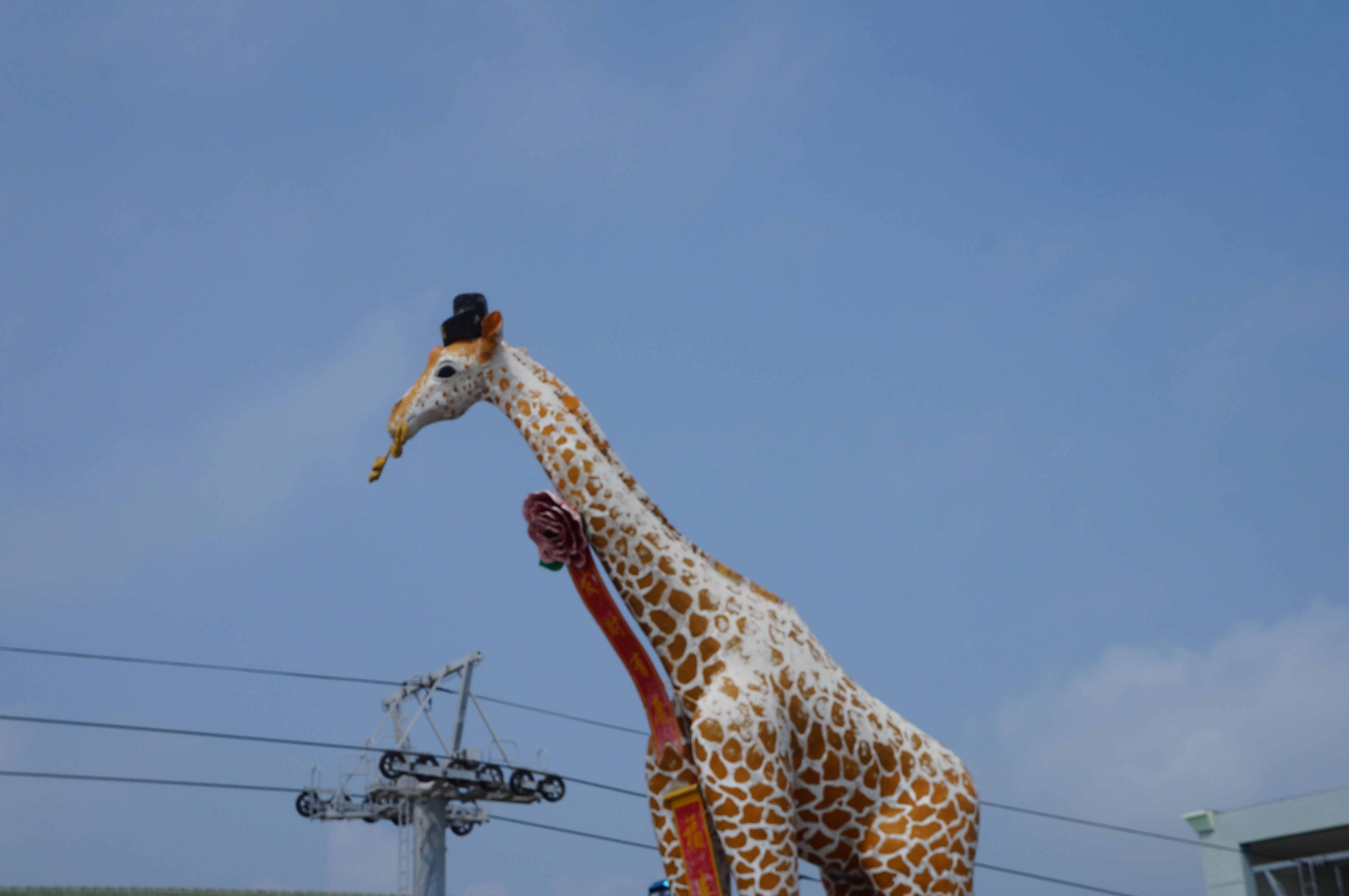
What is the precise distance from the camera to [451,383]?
30.5ft

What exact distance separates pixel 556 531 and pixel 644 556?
60cm

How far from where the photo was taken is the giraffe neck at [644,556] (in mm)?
8898

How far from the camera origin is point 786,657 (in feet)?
29.4

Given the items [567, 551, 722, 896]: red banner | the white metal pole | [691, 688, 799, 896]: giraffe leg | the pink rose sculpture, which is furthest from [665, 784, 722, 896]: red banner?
the white metal pole

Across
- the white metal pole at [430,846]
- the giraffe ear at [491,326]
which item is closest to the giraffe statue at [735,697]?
the giraffe ear at [491,326]

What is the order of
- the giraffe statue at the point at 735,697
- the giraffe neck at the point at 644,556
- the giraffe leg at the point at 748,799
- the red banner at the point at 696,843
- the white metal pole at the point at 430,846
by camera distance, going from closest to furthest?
the giraffe leg at the point at 748,799 → the giraffe statue at the point at 735,697 → the red banner at the point at 696,843 → the giraffe neck at the point at 644,556 → the white metal pole at the point at 430,846

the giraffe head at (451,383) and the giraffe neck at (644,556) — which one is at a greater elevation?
the giraffe head at (451,383)

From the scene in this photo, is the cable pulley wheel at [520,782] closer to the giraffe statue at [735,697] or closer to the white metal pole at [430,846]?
the white metal pole at [430,846]

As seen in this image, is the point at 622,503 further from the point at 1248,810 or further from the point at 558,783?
the point at 1248,810

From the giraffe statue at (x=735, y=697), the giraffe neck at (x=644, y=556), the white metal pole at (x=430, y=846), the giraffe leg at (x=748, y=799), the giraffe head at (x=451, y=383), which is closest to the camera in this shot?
the giraffe leg at (x=748, y=799)

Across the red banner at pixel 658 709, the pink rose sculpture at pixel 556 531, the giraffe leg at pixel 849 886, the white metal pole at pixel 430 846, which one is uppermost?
the white metal pole at pixel 430 846

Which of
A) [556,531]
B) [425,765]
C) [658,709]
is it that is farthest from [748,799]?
[425,765]

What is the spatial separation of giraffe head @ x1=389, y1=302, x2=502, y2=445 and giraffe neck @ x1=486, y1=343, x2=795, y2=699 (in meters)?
0.28

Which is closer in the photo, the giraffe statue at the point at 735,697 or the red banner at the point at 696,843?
the giraffe statue at the point at 735,697
